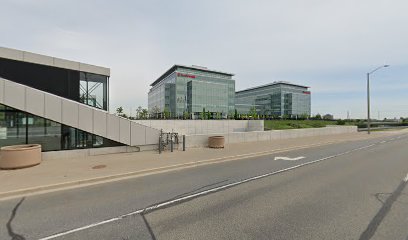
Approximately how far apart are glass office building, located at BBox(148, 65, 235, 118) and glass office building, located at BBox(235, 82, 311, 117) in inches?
1045

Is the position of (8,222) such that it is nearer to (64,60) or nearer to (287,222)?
(287,222)

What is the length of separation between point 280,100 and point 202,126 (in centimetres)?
9203

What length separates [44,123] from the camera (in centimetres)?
1111

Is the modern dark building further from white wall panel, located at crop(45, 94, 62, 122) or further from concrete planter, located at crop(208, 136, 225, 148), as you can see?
concrete planter, located at crop(208, 136, 225, 148)

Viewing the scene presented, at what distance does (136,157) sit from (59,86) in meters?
6.81

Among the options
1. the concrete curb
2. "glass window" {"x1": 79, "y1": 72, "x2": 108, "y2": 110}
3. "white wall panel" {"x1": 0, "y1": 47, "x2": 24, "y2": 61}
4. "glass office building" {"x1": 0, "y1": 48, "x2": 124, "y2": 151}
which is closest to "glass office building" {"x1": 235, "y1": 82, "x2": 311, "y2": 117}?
"glass window" {"x1": 79, "y1": 72, "x2": 108, "y2": 110}

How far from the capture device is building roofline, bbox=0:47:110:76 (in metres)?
11.8

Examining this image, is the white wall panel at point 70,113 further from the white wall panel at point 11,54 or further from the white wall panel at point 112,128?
the white wall panel at point 11,54

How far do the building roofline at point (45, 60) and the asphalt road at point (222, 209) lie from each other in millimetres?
9625

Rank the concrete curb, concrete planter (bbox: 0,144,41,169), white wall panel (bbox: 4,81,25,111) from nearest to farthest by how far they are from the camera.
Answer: the concrete curb < concrete planter (bbox: 0,144,41,169) < white wall panel (bbox: 4,81,25,111)

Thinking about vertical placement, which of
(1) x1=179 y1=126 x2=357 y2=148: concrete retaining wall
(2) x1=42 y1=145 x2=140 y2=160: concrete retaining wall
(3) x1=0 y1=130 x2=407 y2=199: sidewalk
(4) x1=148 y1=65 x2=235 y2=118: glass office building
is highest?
(4) x1=148 y1=65 x2=235 y2=118: glass office building

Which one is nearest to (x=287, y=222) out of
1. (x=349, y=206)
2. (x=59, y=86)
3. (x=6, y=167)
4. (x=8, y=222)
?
(x=349, y=206)

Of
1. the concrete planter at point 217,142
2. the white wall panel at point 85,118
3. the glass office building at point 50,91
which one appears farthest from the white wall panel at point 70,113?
the concrete planter at point 217,142

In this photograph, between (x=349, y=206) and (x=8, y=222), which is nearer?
(x=8, y=222)
